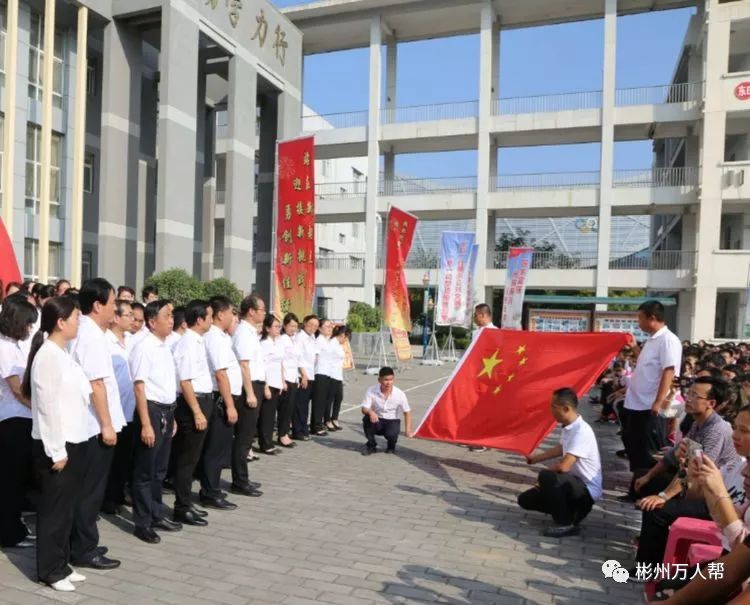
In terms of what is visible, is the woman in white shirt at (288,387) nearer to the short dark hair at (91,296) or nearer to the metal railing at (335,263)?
the short dark hair at (91,296)

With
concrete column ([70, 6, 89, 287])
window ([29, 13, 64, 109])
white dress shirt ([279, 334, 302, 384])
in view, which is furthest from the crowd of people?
window ([29, 13, 64, 109])

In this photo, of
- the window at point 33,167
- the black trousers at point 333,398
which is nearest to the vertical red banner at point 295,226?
the black trousers at point 333,398

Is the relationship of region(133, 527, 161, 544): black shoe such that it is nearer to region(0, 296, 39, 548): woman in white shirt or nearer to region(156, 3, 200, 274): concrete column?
region(0, 296, 39, 548): woman in white shirt

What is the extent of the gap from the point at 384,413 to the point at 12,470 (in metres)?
4.00

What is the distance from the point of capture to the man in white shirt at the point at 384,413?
6.96 m

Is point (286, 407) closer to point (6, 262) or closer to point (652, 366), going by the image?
point (6, 262)

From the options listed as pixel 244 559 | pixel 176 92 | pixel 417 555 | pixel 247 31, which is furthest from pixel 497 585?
pixel 247 31

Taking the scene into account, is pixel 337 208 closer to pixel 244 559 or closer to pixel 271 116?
pixel 271 116

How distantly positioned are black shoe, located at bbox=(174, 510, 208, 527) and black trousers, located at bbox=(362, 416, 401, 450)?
9.36 ft

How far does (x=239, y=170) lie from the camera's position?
18688 mm

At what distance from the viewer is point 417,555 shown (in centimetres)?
398

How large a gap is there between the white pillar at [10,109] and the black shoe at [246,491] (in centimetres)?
1015

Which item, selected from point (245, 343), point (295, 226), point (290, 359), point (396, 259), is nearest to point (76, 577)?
point (245, 343)

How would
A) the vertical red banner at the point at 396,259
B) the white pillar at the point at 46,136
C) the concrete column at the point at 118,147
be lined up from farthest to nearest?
the concrete column at the point at 118,147
the vertical red banner at the point at 396,259
the white pillar at the point at 46,136
